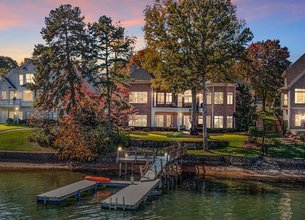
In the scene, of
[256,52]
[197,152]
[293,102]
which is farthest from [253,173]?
[256,52]

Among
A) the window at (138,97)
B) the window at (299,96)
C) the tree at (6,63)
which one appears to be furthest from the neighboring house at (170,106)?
the tree at (6,63)

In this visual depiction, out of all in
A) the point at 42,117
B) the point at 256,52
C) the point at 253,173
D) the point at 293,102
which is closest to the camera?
the point at 253,173

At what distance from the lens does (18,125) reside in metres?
66.5

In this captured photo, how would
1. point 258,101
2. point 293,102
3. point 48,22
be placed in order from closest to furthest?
point 48,22
point 293,102
point 258,101

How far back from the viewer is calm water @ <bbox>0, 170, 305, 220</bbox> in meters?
25.9

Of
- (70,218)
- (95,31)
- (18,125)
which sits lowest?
(70,218)

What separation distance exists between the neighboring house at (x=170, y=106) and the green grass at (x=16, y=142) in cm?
1666

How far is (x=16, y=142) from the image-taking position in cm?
5125

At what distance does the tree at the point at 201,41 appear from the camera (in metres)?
46.2

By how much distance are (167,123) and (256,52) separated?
3583 cm

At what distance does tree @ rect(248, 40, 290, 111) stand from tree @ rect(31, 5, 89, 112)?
40134 mm

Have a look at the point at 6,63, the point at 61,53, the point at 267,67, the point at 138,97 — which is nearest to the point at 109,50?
the point at 61,53

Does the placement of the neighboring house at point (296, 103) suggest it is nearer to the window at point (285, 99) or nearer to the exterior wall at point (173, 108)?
the window at point (285, 99)

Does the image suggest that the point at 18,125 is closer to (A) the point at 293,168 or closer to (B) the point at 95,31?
(B) the point at 95,31
